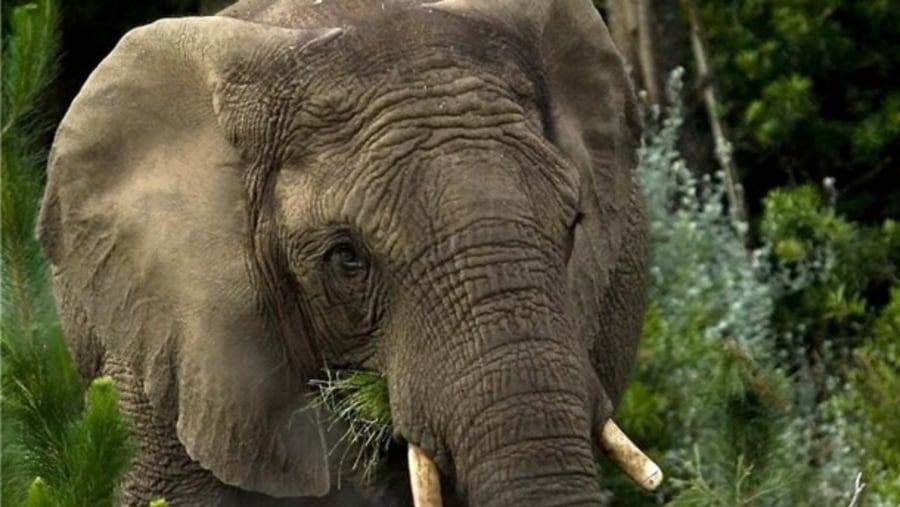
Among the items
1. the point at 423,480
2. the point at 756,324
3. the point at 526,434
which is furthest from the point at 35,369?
the point at 756,324

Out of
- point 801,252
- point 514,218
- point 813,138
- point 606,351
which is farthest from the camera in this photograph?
point 813,138

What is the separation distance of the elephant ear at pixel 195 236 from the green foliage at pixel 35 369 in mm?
138

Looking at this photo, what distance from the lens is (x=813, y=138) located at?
13477mm

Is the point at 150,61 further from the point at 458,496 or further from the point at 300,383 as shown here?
the point at 458,496

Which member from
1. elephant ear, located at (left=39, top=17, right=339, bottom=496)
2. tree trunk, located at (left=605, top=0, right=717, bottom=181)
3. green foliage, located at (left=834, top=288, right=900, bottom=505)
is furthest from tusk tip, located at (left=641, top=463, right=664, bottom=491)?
tree trunk, located at (left=605, top=0, right=717, bottom=181)

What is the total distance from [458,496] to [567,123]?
1.05 metres

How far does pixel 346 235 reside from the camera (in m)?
6.51

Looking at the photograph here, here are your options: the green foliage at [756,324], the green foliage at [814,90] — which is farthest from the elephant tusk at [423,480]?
the green foliage at [814,90]

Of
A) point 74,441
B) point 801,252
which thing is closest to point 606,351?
point 74,441

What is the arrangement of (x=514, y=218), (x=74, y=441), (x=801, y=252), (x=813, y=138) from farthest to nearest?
(x=813, y=138), (x=801, y=252), (x=514, y=218), (x=74, y=441)

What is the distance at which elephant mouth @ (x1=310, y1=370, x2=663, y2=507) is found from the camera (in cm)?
637

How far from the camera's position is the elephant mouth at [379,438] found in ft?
20.9

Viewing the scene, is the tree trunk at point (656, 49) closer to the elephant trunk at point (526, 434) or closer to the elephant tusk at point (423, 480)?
the elephant tusk at point (423, 480)

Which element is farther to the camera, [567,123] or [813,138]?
[813,138]
